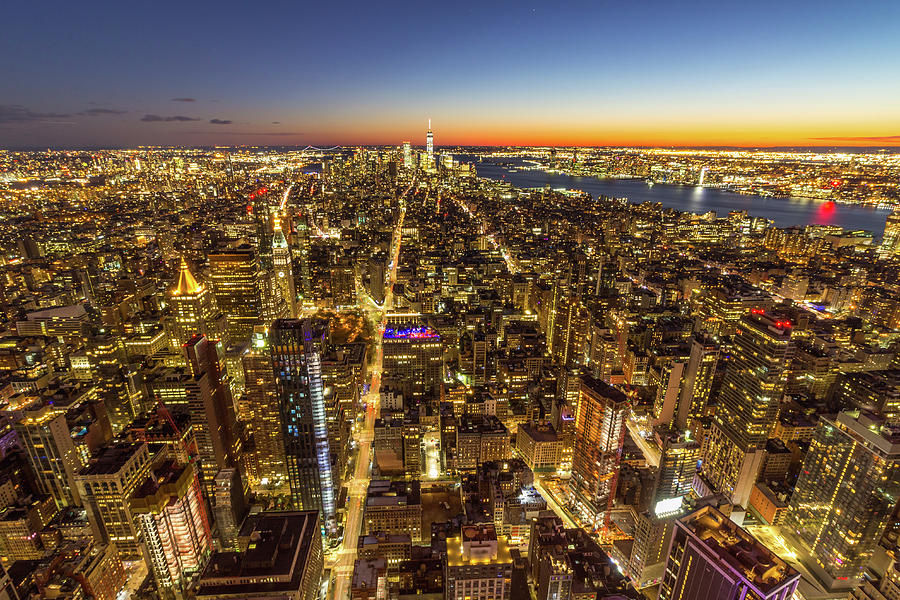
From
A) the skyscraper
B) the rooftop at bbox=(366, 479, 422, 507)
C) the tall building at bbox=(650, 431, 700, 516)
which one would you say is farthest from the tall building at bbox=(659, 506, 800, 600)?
the skyscraper

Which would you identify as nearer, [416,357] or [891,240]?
[416,357]

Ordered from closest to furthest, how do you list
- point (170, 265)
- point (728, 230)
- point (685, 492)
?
1. point (685, 492)
2. point (170, 265)
3. point (728, 230)

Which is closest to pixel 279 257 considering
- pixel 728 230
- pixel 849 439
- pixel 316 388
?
pixel 316 388

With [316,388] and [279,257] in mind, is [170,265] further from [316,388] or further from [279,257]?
[316,388]

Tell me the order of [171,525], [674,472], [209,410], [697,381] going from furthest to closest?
1. [697,381]
2. [209,410]
3. [674,472]
4. [171,525]

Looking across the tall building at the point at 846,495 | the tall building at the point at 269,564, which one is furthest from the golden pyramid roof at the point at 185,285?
the tall building at the point at 846,495

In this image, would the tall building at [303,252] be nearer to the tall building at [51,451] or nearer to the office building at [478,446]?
the tall building at [51,451]

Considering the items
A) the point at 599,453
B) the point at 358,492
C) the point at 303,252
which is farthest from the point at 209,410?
the point at 303,252

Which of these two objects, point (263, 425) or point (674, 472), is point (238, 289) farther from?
point (674, 472)
